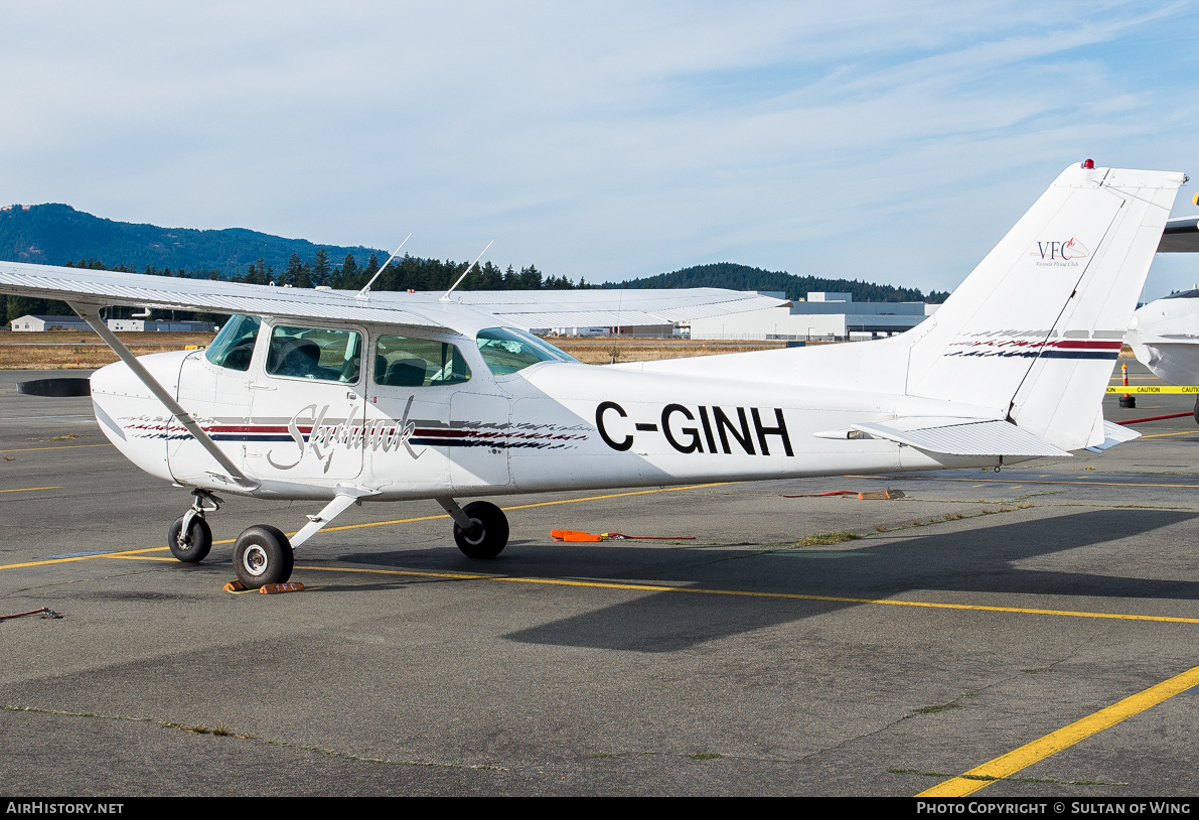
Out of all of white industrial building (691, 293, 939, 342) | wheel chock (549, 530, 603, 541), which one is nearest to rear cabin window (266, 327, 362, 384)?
wheel chock (549, 530, 603, 541)

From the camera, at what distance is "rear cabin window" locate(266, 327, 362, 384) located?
29.4 feet

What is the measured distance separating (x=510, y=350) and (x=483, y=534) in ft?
6.64

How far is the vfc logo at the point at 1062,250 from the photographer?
24.7 ft

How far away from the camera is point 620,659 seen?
643 centimetres

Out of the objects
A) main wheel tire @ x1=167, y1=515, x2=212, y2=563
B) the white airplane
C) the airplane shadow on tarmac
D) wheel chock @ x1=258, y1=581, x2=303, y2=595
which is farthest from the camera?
the white airplane

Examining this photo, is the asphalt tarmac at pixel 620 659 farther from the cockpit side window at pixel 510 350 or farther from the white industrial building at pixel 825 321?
the white industrial building at pixel 825 321

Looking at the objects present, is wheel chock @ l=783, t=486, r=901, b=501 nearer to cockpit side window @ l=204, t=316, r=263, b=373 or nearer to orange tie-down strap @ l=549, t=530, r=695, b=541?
orange tie-down strap @ l=549, t=530, r=695, b=541

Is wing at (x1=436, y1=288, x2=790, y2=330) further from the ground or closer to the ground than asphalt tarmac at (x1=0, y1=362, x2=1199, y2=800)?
further from the ground

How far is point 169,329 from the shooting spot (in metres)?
147

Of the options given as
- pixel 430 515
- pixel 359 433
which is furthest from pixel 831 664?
pixel 430 515

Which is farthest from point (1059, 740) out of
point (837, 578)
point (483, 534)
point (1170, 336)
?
point (1170, 336)

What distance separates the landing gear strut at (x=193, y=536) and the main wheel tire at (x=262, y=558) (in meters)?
1.21

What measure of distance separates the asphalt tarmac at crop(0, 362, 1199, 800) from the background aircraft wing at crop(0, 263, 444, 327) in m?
2.11
